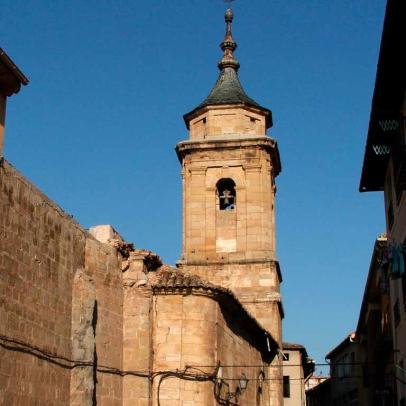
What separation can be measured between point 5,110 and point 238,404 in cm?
1092

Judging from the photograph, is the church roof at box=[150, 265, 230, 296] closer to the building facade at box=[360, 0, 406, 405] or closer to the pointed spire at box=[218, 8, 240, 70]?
the building facade at box=[360, 0, 406, 405]

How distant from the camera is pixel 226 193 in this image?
99.4 feet

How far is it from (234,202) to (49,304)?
17.3m

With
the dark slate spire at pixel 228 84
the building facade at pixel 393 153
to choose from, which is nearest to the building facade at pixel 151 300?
the dark slate spire at pixel 228 84

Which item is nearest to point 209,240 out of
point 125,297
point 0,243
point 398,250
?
point 125,297

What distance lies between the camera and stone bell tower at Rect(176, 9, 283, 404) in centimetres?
2862

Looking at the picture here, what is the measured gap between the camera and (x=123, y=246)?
1697 cm

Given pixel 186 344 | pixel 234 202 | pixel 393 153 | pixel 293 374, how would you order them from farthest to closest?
pixel 293 374, pixel 234 202, pixel 186 344, pixel 393 153

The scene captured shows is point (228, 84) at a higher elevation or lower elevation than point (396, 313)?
higher

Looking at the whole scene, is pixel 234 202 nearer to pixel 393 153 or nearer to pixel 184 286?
pixel 184 286

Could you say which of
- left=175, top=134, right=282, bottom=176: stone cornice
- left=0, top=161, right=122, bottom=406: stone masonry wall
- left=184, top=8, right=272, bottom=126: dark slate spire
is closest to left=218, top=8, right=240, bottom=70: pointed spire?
left=184, top=8, right=272, bottom=126: dark slate spire

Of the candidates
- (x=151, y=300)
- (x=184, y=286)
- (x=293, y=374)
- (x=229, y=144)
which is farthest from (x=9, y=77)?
(x=293, y=374)

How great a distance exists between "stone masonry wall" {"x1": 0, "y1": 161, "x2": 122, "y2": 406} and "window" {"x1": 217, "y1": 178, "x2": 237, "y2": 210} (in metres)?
14.2

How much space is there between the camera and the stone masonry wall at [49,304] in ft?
39.0
